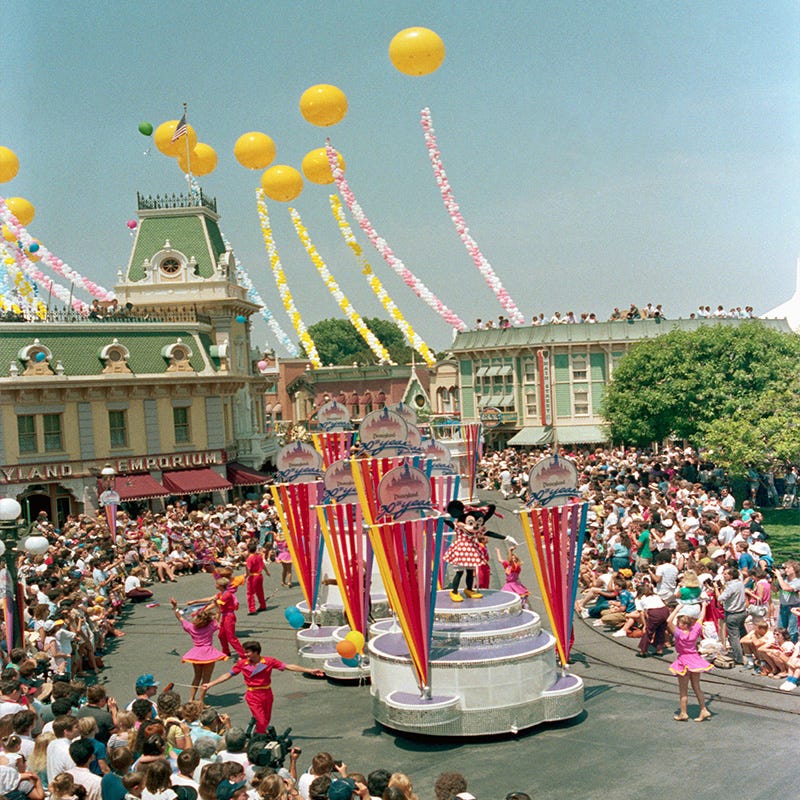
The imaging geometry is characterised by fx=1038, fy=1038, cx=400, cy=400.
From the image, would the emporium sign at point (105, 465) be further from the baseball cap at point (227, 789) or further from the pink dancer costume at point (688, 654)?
the baseball cap at point (227, 789)

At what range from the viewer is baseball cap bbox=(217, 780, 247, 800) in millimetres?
Result: 7195

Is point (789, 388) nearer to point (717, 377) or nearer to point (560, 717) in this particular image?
point (717, 377)

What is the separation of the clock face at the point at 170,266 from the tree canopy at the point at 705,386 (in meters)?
18.0

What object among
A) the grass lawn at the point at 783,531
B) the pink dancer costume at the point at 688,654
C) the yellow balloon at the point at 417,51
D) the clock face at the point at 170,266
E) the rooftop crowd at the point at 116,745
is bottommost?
the grass lawn at the point at 783,531

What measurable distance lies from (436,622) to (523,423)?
3971 cm

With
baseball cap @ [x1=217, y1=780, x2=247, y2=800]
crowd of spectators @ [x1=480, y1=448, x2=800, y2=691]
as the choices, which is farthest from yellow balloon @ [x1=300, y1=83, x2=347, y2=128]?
baseball cap @ [x1=217, y1=780, x2=247, y2=800]

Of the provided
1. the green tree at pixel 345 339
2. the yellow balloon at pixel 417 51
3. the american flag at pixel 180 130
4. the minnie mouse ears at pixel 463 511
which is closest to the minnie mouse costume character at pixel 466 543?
the minnie mouse ears at pixel 463 511

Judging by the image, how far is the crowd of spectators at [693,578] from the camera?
546 inches

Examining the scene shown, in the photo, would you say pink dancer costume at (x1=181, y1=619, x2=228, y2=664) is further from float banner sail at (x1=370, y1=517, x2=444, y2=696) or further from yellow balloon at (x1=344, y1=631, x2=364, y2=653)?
float banner sail at (x1=370, y1=517, x2=444, y2=696)

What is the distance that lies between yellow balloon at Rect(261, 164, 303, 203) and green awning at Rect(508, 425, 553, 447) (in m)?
18.4

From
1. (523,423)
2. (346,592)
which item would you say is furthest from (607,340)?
(346,592)

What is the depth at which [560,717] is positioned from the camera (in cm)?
1201

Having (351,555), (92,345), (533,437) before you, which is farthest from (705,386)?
(351,555)

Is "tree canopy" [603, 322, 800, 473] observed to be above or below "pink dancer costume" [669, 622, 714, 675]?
above
